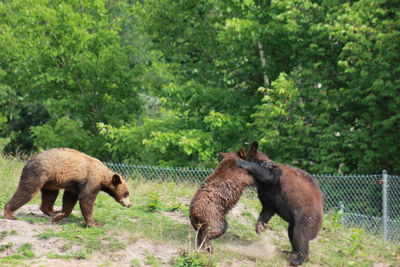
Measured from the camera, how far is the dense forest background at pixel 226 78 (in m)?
14.2

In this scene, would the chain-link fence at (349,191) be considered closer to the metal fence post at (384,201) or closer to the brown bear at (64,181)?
the metal fence post at (384,201)

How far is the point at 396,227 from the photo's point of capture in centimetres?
1046

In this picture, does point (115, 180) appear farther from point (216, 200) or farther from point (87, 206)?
point (216, 200)

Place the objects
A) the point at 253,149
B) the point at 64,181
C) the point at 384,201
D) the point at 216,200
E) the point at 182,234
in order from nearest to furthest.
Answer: the point at 216,200, the point at 64,181, the point at 253,149, the point at 182,234, the point at 384,201

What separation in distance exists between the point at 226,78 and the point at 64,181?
429 inches

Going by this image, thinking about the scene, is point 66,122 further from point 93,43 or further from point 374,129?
point 374,129

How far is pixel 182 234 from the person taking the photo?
8.00 m

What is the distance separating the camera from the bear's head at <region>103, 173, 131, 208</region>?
8055 mm

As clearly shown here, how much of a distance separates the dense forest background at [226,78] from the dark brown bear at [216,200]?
7014mm

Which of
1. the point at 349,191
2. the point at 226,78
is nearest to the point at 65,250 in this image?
the point at 349,191

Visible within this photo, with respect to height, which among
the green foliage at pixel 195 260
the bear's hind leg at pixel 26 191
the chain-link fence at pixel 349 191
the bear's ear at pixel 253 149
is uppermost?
the bear's ear at pixel 253 149

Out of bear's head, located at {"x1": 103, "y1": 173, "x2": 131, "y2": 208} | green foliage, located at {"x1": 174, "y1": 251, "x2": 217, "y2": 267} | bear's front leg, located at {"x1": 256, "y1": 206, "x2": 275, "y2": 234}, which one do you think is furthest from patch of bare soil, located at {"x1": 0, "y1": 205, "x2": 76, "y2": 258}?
bear's front leg, located at {"x1": 256, "y1": 206, "x2": 275, "y2": 234}

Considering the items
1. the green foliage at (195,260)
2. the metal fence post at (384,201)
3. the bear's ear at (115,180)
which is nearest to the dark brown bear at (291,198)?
the green foliage at (195,260)

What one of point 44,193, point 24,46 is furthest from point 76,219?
point 24,46
